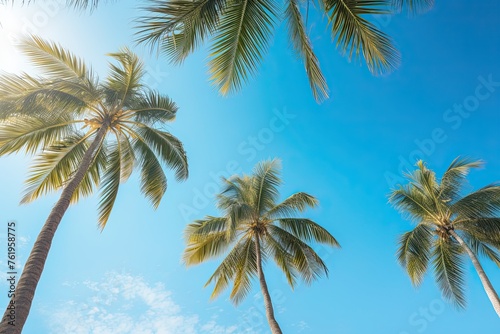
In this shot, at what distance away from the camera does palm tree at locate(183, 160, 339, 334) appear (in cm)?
1403

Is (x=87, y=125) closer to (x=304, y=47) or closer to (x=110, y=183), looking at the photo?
(x=110, y=183)

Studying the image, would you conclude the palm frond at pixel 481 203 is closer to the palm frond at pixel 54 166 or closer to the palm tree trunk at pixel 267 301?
the palm tree trunk at pixel 267 301

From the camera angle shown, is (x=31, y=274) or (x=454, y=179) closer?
(x=31, y=274)

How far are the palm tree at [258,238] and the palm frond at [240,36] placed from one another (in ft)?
23.2

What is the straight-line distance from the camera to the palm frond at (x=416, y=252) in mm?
15297

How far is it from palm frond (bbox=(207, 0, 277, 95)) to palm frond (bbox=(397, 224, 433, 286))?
39.6 feet

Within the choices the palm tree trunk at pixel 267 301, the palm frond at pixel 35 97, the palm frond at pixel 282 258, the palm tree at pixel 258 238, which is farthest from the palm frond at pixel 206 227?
the palm frond at pixel 35 97

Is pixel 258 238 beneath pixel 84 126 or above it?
beneath

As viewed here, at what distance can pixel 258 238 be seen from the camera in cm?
1478

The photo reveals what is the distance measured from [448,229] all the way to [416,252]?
1.82 metres

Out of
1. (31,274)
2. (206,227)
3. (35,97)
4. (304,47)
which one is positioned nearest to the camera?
(31,274)

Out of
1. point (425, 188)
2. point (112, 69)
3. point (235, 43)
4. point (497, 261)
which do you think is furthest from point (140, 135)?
point (497, 261)

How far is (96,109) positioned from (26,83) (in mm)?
1963

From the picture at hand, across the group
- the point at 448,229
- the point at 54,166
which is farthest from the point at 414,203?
the point at 54,166
